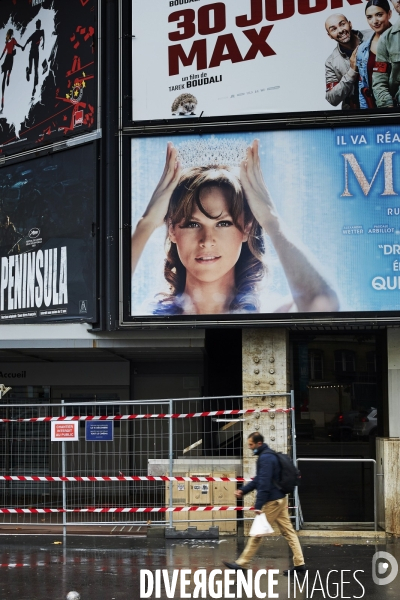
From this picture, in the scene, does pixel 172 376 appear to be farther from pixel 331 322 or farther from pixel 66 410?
pixel 331 322

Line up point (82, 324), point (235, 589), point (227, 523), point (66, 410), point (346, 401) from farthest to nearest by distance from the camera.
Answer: point (66, 410) → point (346, 401) → point (82, 324) → point (227, 523) → point (235, 589)

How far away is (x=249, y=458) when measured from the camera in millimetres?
14844

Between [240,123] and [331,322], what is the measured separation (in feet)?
12.6

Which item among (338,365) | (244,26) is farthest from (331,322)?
(244,26)

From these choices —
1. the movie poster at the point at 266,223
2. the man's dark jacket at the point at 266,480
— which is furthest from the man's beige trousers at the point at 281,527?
the movie poster at the point at 266,223

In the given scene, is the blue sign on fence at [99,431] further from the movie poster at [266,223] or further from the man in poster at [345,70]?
the man in poster at [345,70]

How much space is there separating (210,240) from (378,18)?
4.84m

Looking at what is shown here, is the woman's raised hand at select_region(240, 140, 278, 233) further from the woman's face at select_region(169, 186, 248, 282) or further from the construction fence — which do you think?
the construction fence

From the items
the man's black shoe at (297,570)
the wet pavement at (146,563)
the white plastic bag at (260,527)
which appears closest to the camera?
the wet pavement at (146,563)

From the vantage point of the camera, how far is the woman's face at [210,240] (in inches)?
586

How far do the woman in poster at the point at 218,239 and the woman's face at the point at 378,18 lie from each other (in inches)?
113

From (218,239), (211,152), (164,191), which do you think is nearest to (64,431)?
(218,239)

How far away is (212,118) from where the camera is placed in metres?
15.1

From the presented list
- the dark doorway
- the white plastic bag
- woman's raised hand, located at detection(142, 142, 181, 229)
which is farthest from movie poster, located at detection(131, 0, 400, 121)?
the white plastic bag
